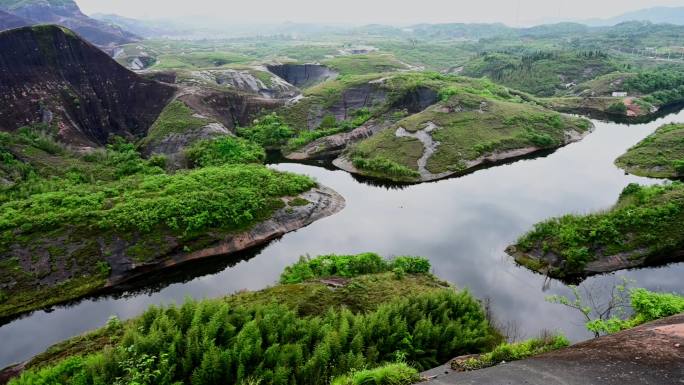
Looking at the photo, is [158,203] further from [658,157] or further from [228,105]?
[658,157]

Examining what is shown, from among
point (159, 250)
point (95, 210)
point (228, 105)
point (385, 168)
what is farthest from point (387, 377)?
point (228, 105)

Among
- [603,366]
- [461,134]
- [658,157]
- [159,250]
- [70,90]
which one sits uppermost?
[70,90]

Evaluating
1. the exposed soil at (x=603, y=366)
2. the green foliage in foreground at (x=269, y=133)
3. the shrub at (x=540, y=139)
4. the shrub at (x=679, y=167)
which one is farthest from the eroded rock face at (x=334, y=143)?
the exposed soil at (x=603, y=366)

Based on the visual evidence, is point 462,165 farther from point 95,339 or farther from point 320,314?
point 95,339

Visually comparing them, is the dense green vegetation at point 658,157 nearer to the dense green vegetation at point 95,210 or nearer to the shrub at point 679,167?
the shrub at point 679,167

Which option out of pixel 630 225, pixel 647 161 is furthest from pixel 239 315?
pixel 647 161

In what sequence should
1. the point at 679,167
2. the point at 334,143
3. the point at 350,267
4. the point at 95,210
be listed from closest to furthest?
the point at 350,267 → the point at 95,210 → the point at 679,167 → the point at 334,143

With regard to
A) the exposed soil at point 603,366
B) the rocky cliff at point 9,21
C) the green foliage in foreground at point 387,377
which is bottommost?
the green foliage in foreground at point 387,377

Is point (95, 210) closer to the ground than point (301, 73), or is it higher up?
closer to the ground
